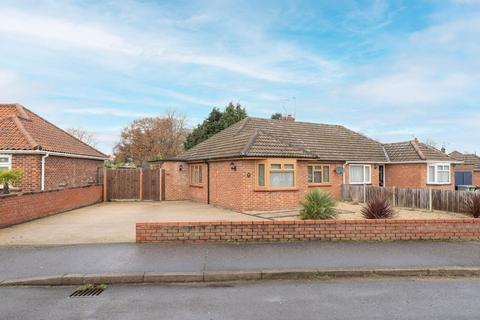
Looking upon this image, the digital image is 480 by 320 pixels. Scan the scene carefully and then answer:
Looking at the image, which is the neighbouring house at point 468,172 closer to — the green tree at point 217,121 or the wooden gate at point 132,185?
the green tree at point 217,121

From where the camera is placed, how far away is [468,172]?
32812 millimetres

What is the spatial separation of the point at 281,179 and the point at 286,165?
689 millimetres

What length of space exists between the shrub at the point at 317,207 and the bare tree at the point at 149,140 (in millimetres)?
36705

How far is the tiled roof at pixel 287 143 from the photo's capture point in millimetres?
15398

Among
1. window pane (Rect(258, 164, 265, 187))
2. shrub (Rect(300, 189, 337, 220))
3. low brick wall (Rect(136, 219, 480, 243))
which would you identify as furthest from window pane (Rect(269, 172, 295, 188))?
low brick wall (Rect(136, 219, 480, 243))

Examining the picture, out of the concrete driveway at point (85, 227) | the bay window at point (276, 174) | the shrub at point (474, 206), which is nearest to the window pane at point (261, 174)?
the bay window at point (276, 174)

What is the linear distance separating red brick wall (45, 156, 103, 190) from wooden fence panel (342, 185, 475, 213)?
15351 mm

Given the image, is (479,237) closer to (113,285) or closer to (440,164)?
(113,285)

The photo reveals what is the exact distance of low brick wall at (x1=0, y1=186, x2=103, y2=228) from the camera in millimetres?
10309

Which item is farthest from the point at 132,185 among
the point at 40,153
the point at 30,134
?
the point at 40,153

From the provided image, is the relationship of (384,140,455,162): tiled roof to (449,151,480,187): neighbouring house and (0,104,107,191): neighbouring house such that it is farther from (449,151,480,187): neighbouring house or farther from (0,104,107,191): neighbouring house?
(0,104,107,191): neighbouring house

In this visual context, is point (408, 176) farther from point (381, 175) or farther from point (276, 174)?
point (276, 174)

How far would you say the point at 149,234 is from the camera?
7828 millimetres

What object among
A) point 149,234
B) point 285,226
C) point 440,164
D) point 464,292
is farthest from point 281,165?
point 440,164
